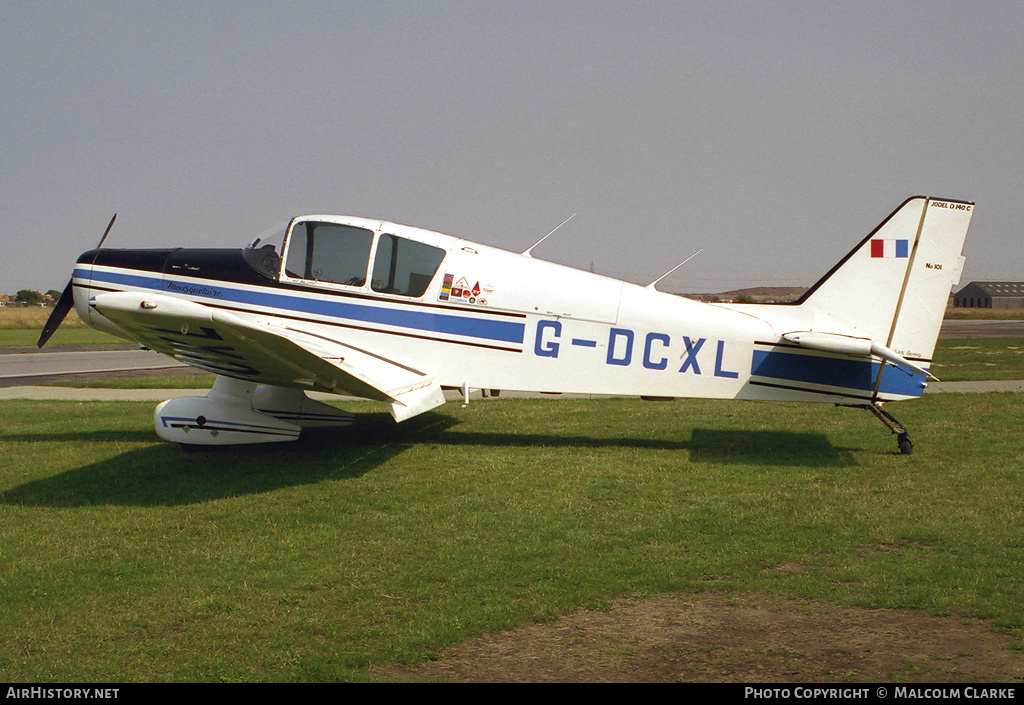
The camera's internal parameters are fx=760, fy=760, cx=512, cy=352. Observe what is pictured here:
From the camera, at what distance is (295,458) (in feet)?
27.0

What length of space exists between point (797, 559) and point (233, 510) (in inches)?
173

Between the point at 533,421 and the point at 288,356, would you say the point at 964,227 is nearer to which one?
the point at 533,421

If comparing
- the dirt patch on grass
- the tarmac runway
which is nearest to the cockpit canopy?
the dirt patch on grass

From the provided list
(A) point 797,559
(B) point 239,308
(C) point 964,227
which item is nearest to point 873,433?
(C) point 964,227

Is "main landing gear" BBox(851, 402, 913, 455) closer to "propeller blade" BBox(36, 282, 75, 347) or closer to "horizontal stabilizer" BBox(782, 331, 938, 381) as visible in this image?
"horizontal stabilizer" BBox(782, 331, 938, 381)

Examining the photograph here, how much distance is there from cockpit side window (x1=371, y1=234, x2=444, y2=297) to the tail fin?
428 cm

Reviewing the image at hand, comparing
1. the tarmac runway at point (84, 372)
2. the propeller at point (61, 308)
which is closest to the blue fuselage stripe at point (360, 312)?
the propeller at point (61, 308)

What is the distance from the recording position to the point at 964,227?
743 centimetres

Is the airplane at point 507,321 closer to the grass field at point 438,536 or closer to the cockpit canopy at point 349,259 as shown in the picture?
the cockpit canopy at point 349,259

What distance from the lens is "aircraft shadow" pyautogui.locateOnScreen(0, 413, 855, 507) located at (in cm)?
688

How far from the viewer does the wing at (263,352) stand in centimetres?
607

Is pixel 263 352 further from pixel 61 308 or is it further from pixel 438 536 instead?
pixel 61 308

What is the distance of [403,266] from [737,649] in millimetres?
5802

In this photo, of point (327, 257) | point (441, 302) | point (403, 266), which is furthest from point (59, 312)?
point (441, 302)
